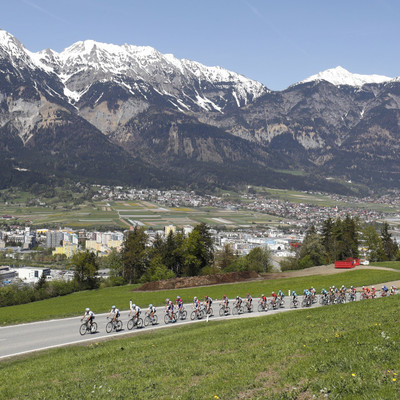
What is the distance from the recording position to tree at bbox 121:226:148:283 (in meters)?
85.0

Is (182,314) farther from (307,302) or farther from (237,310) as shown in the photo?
(307,302)

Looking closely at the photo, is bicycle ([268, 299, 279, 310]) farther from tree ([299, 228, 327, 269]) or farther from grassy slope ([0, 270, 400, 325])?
tree ([299, 228, 327, 269])

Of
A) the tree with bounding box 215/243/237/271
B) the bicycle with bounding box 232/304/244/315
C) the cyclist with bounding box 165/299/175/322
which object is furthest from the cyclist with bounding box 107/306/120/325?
the tree with bounding box 215/243/237/271

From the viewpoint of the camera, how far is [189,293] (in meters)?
59.4

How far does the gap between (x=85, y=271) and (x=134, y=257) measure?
33.3 feet

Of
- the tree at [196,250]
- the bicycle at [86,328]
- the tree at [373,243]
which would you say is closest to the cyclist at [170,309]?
the bicycle at [86,328]

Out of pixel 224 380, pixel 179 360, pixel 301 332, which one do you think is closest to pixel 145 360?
pixel 179 360

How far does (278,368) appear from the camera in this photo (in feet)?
55.9

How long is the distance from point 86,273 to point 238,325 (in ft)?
180

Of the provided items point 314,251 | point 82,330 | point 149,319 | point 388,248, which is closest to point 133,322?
point 149,319

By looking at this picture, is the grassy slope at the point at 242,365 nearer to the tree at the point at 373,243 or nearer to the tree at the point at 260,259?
the tree at the point at 260,259

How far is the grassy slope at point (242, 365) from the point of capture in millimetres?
14711

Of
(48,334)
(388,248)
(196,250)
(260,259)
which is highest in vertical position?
(48,334)

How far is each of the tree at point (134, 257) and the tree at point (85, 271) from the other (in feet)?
24.3
